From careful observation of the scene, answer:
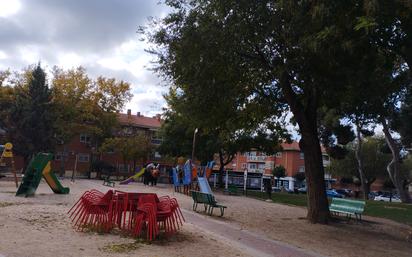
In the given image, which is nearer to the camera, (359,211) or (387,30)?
(387,30)

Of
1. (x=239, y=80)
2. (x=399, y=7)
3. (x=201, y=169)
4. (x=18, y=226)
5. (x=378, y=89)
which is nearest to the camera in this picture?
(x=399, y=7)

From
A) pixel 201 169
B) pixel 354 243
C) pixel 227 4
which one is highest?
pixel 227 4

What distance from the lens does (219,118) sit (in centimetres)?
2111

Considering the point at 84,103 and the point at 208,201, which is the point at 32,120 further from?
the point at 208,201

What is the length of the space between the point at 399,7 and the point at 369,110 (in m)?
10.5

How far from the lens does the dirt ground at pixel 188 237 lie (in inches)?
380

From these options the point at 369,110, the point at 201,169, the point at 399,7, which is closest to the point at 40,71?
the point at 201,169

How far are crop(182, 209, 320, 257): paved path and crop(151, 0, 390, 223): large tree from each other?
466 cm

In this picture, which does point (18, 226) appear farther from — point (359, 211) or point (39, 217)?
point (359, 211)

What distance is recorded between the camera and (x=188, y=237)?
1206cm

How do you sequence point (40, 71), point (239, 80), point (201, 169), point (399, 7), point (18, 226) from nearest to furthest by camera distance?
point (399, 7) → point (18, 226) → point (239, 80) → point (201, 169) → point (40, 71)

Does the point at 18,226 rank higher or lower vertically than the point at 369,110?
lower

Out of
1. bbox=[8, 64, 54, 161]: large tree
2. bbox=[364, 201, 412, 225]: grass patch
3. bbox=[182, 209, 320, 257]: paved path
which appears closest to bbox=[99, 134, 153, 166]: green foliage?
bbox=[8, 64, 54, 161]: large tree

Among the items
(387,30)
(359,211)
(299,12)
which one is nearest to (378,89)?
(387,30)
